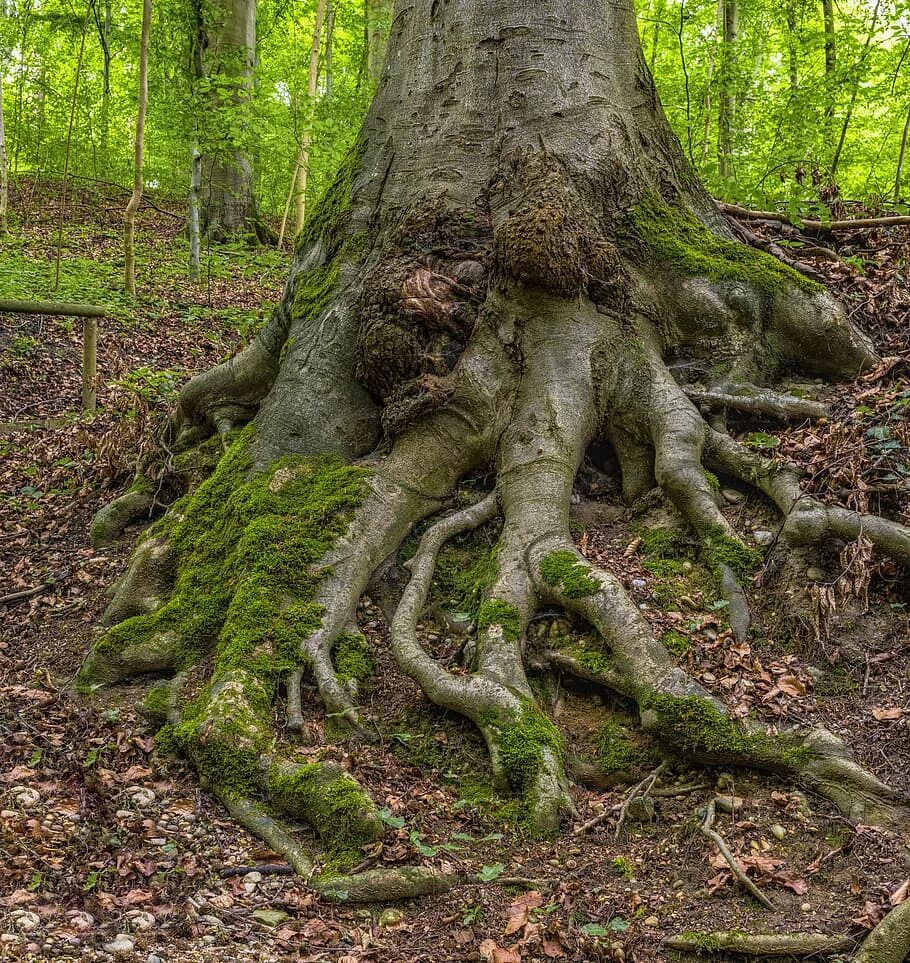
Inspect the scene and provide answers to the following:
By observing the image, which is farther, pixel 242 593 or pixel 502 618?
pixel 242 593

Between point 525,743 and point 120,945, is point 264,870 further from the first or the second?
point 525,743

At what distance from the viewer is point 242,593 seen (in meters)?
4.41

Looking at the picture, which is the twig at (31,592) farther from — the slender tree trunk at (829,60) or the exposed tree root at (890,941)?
the slender tree trunk at (829,60)

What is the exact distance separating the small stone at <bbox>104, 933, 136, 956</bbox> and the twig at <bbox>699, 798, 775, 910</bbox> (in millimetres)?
2094

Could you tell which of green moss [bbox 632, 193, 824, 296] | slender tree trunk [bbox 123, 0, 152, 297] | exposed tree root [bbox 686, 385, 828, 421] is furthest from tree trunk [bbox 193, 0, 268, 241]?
exposed tree root [bbox 686, 385, 828, 421]

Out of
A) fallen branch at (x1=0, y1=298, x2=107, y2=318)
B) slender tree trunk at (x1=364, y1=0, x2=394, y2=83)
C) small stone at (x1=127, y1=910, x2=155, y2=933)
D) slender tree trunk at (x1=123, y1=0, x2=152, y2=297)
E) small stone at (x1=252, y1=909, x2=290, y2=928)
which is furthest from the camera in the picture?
slender tree trunk at (x1=364, y1=0, x2=394, y2=83)

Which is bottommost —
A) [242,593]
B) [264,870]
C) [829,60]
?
[264,870]

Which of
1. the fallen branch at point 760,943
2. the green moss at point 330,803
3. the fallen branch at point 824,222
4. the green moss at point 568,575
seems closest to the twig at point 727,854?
the fallen branch at point 760,943

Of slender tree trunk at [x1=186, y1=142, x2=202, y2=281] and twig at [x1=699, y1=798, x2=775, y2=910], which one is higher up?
slender tree trunk at [x1=186, y1=142, x2=202, y2=281]

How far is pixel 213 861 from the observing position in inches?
129

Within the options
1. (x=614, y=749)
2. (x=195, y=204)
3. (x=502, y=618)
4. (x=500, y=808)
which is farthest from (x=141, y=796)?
(x=195, y=204)

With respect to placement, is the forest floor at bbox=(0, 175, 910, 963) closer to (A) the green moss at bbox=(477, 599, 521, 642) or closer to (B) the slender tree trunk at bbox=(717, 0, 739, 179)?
(A) the green moss at bbox=(477, 599, 521, 642)

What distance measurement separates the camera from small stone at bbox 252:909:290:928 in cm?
296

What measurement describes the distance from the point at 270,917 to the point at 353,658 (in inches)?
56.0
